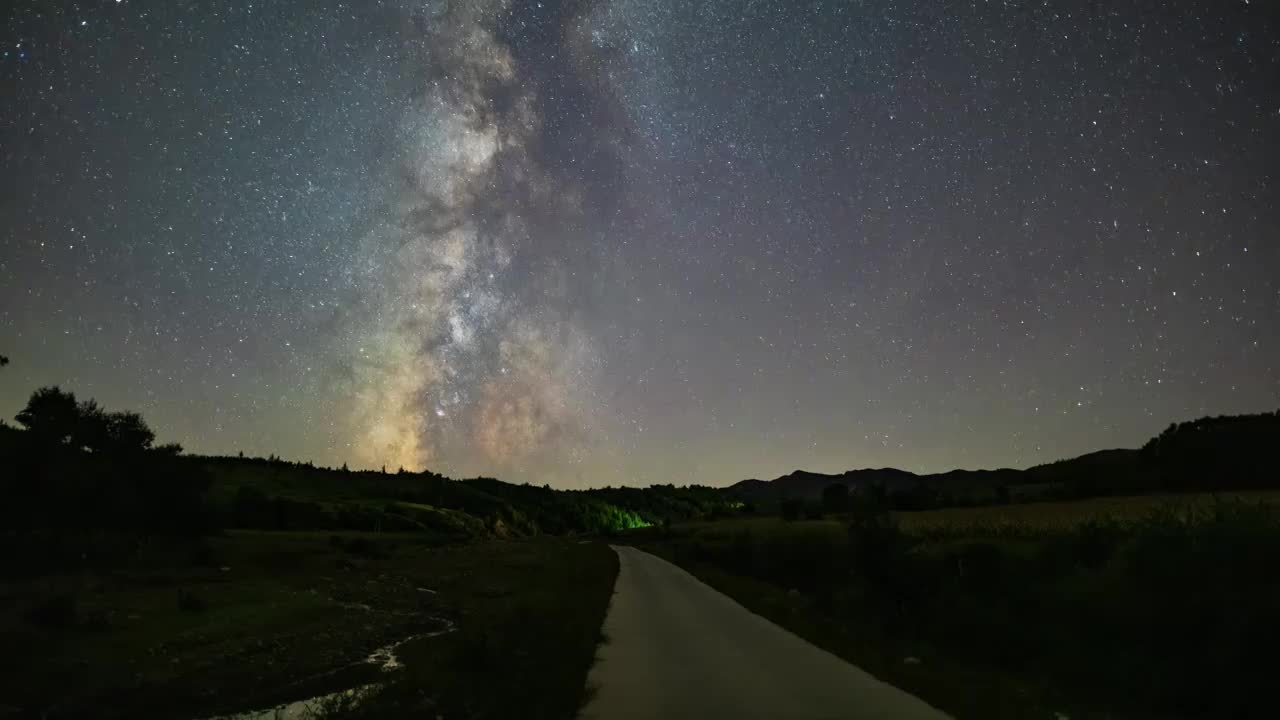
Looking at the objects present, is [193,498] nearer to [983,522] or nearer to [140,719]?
[140,719]

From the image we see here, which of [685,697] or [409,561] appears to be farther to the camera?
[409,561]

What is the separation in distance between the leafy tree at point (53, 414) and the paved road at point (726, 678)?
48.8 m

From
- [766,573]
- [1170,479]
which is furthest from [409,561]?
[1170,479]

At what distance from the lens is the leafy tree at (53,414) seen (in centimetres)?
4938

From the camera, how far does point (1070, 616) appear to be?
54.9ft

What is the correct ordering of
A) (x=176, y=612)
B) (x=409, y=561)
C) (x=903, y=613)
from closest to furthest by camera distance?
(x=903, y=613), (x=176, y=612), (x=409, y=561)

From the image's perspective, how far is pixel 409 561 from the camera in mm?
50969

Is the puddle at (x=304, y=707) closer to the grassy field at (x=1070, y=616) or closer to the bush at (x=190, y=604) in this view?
the grassy field at (x=1070, y=616)

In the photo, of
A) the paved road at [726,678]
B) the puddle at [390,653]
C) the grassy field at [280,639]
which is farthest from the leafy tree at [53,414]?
the paved road at [726,678]

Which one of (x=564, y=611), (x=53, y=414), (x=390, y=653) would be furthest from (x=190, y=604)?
(x=53, y=414)

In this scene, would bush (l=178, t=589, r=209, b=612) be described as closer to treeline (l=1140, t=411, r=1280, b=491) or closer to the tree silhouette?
the tree silhouette

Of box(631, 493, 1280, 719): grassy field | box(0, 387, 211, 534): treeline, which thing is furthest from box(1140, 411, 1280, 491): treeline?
box(0, 387, 211, 534): treeline

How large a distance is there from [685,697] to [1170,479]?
5861 centimetres

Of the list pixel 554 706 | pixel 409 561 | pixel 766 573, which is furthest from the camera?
pixel 409 561
